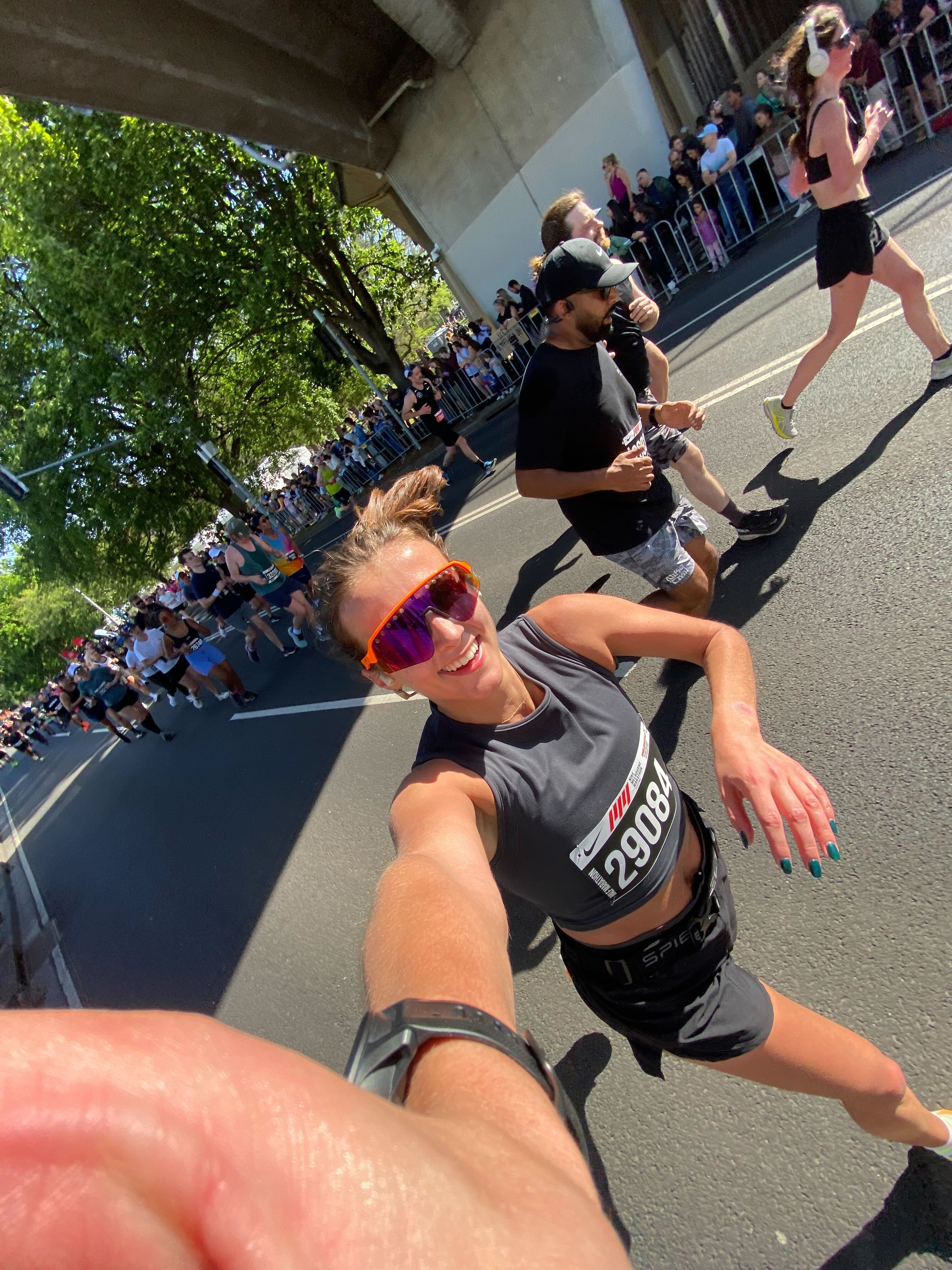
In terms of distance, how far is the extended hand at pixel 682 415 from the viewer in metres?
3.15

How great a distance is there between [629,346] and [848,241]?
5.19ft

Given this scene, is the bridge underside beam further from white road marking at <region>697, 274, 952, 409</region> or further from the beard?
Answer: the beard

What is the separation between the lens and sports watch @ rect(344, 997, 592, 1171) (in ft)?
2.60

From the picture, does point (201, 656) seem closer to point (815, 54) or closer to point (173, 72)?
point (815, 54)

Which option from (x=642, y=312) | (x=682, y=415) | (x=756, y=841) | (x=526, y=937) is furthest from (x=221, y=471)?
(x=756, y=841)

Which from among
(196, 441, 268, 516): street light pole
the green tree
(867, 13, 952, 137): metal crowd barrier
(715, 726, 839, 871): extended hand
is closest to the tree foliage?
(196, 441, 268, 516): street light pole

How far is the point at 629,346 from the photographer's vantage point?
366cm

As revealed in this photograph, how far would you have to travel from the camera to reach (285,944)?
14.8ft

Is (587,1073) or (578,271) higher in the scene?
(578,271)

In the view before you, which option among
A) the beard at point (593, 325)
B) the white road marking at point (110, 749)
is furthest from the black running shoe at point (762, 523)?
the white road marking at point (110, 749)

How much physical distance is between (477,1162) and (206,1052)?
31cm

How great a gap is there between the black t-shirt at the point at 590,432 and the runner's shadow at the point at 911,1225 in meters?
2.34

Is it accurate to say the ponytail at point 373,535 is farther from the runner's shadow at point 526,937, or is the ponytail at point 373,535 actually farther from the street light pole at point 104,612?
the street light pole at point 104,612

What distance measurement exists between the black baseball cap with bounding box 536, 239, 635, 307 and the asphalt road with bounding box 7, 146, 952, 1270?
208cm
